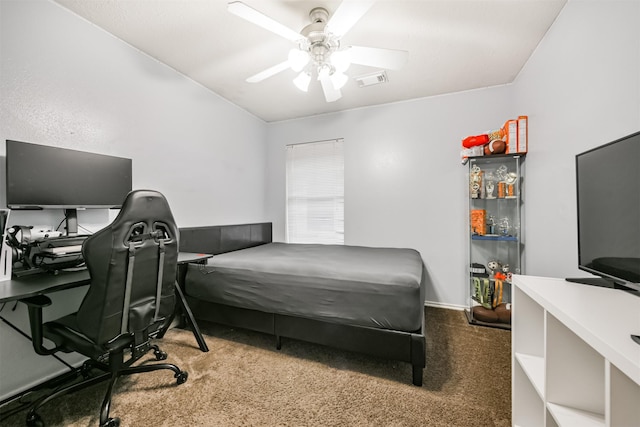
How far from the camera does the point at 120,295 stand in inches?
49.1

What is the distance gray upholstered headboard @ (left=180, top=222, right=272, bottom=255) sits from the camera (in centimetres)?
257

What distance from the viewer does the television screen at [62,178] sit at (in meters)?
1.46

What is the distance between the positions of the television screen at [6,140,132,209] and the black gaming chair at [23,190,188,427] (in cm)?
69

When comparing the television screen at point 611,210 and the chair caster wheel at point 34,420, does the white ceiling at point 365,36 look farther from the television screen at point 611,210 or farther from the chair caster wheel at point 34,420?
the chair caster wheel at point 34,420

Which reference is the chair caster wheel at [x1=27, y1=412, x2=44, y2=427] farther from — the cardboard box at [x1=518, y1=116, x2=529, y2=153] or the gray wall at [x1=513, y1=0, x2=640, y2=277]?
the cardboard box at [x1=518, y1=116, x2=529, y2=153]

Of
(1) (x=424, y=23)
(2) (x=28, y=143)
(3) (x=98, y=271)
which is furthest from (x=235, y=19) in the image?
(3) (x=98, y=271)

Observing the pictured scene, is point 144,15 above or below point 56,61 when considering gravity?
above

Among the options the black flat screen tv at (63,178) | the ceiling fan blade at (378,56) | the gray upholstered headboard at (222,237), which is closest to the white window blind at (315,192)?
the gray upholstered headboard at (222,237)

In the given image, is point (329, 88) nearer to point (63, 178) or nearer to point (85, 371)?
point (63, 178)

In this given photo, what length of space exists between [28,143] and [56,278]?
2.78 feet

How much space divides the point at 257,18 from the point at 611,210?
193cm

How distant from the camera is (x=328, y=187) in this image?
145 inches

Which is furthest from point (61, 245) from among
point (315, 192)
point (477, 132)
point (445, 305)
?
point (477, 132)

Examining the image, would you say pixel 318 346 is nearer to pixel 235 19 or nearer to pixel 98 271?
pixel 98 271
